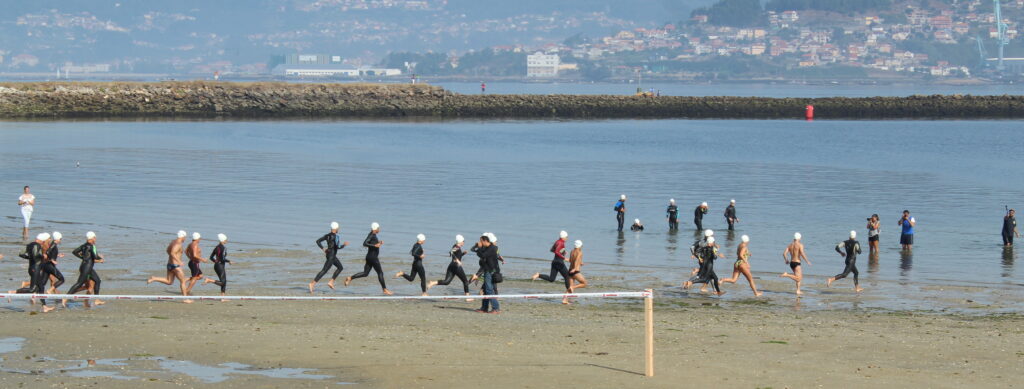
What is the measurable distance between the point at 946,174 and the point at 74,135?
145 feet

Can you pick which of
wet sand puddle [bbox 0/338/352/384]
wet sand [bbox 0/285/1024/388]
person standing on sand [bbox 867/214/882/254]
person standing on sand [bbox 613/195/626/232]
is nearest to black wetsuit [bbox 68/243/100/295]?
wet sand [bbox 0/285/1024/388]

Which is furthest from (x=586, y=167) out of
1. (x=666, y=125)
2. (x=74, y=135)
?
(x=666, y=125)

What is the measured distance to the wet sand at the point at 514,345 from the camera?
47.6 feet

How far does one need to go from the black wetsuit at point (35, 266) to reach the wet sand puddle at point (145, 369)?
3325mm

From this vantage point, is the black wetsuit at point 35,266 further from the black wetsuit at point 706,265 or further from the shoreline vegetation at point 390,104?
the shoreline vegetation at point 390,104

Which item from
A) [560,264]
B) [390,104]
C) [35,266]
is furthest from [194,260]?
[390,104]

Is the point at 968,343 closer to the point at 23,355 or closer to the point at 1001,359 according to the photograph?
the point at 1001,359

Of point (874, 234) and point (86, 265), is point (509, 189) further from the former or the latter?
point (86, 265)

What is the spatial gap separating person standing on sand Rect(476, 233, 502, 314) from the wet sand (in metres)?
0.27

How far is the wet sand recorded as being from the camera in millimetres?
14523

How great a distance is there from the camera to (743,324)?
18.7 metres

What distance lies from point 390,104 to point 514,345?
84981mm

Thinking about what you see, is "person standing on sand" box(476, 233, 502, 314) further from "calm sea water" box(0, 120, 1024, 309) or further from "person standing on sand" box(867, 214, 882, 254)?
"person standing on sand" box(867, 214, 882, 254)

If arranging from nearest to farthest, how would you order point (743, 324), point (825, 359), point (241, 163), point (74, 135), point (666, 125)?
point (825, 359)
point (743, 324)
point (241, 163)
point (74, 135)
point (666, 125)
